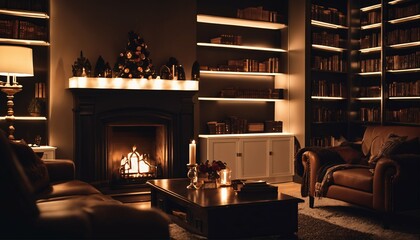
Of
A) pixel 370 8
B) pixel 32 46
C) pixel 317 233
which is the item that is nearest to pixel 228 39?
pixel 370 8

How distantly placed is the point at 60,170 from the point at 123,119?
1.67 m

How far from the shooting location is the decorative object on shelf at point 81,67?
5.52 metres

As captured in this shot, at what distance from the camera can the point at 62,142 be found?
18.5 feet

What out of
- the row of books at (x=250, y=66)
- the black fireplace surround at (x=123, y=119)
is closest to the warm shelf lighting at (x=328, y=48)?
the row of books at (x=250, y=66)

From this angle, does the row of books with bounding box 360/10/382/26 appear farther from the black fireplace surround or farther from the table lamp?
the table lamp

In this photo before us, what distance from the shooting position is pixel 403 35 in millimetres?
6582

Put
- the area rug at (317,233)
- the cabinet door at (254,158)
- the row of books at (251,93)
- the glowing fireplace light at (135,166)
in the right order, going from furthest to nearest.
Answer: the row of books at (251,93) < the cabinet door at (254,158) < the glowing fireplace light at (135,166) < the area rug at (317,233)

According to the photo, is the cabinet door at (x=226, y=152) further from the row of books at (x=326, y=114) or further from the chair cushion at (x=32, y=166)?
the chair cushion at (x=32, y=166)

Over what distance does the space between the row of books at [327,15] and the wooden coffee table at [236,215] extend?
4.14 meters

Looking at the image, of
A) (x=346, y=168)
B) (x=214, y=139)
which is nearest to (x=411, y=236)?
(x=346, y=168)

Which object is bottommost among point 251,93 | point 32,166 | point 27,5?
point 32,166

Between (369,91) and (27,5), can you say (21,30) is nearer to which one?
(27,5)

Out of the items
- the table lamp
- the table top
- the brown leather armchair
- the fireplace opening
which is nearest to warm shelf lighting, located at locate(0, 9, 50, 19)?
the table lamp

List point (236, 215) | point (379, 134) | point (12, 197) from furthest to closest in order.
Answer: point (379, 134) → point (236, 215) → point (12, 197)
